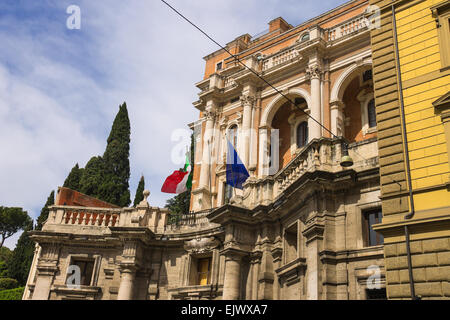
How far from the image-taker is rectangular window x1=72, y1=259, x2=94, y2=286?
23.1 m

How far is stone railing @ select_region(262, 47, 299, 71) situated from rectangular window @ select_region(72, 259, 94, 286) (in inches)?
675

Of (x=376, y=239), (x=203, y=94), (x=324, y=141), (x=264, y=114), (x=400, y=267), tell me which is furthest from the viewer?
(x=203, y=94)

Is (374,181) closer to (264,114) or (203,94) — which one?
(264,114)

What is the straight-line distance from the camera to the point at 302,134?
98.1ft

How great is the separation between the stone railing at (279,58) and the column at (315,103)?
101 inches

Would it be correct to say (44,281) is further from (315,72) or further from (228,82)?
(315,72)

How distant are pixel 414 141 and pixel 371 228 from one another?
3363mm

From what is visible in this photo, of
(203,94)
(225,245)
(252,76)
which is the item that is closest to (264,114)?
(252,76)

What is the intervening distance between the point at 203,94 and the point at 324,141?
746 inches

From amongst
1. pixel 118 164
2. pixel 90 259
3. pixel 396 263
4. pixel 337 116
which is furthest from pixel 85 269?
pixel 118 164

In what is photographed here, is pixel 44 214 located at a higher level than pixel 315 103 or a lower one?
lower

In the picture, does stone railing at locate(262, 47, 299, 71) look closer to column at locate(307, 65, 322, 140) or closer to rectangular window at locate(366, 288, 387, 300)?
column at locate(307, 65, 322, 140)
